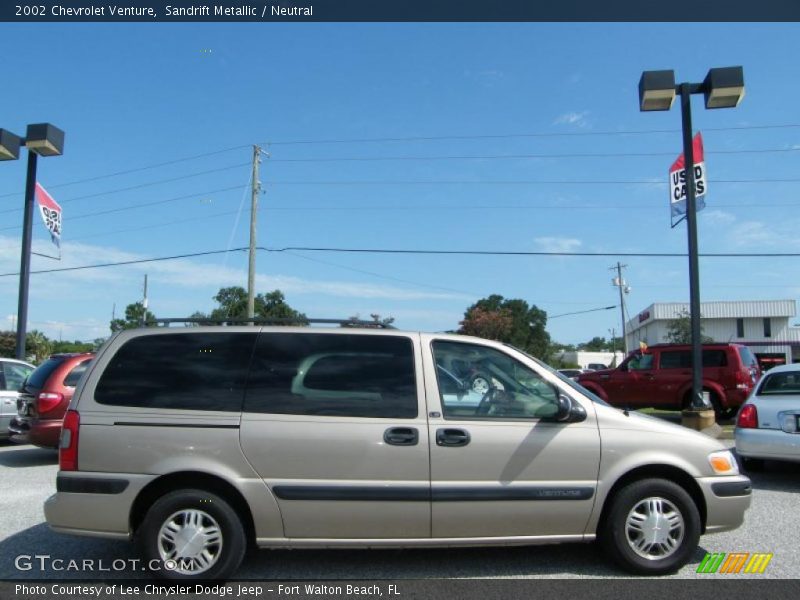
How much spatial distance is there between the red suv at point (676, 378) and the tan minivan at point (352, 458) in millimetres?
10487

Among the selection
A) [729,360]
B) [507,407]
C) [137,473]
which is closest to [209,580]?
[137,473]

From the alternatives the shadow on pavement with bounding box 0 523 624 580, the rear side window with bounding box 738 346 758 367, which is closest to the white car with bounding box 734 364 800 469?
the shadow on pavement with bounding box 0 523 624 580

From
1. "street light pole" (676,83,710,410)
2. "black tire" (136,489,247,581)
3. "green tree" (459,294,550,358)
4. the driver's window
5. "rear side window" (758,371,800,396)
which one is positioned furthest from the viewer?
"green tree" (459,294,550,358)

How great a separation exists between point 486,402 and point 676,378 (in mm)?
11907

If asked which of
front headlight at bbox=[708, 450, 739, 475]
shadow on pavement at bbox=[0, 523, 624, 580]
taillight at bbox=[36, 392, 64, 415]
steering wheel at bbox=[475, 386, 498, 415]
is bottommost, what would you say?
shadow on pavement at bbox=[0, 523, 624, 580]

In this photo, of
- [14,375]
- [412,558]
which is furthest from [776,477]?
[14,375]

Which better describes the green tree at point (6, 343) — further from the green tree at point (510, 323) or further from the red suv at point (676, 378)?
the red suv at point (676, 378)

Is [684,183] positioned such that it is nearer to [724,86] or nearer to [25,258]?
[724,86]

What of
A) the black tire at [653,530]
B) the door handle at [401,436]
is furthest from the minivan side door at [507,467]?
the black tire at [653,530]

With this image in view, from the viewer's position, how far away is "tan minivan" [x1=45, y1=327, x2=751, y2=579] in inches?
170

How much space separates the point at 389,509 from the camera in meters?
4.32

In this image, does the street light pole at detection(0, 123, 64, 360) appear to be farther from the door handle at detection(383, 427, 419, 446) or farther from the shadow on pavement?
the door handle at detection(383, 427, 419, 446)

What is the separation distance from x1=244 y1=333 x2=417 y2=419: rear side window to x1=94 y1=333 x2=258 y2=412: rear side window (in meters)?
0.14

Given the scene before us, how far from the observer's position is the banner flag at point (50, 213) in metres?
17.2
